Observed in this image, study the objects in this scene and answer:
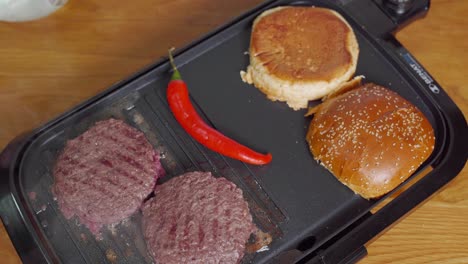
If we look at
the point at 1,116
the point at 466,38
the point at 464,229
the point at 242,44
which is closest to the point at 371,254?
the point at 464,229

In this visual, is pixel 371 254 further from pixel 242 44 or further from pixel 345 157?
pixel 242 44

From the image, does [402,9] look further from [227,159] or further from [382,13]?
[227,159]

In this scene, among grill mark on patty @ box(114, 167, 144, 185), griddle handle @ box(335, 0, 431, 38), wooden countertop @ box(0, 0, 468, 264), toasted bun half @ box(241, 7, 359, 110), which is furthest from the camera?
wooden countertop @ box(0, 0, 468, 264)

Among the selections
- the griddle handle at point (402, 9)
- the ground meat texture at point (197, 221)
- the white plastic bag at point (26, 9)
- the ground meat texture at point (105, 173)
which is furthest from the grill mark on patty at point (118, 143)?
the griddle handle at point (402, 9)

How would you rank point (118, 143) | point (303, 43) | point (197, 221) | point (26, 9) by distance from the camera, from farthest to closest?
1. point (26, 9)
2. point (303, 43)
3. point (118, 143)
4. point (197, 221)

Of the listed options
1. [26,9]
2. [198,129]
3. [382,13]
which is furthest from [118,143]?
[382,13]

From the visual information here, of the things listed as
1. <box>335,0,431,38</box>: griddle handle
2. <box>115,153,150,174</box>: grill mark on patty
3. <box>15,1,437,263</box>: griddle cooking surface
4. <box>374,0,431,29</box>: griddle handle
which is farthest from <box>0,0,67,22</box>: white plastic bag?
<box>374,0,431,29</box>: griddle handle

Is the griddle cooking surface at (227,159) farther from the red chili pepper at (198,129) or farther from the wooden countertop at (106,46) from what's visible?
the wooden countertop at (106,46)

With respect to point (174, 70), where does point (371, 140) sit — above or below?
below

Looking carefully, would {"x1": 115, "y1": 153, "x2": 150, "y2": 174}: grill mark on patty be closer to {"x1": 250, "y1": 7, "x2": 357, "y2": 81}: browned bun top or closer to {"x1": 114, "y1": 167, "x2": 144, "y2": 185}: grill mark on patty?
{"x1": 114, "y1": 167, "x2": 144, "y2": 185}: grill mark on patty
